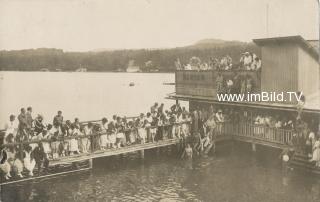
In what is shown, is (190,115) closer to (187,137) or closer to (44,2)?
(187,137)

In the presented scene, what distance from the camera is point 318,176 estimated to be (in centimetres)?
945

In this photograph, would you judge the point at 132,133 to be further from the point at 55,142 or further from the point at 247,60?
the point at 247,60

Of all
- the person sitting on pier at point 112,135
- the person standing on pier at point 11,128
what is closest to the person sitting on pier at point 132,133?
the person sitting on pier at point 112,135

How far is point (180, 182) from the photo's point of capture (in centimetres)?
954


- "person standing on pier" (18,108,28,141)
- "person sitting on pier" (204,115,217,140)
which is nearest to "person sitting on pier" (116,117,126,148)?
"person standing on pier" (18,108,28,141)

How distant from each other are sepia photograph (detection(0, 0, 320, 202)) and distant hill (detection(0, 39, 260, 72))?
3.2 inches

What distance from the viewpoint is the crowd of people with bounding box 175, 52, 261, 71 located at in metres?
12.0

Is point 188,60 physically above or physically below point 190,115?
above

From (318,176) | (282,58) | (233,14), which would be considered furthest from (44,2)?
(318,176)

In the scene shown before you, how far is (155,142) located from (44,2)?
4840mm

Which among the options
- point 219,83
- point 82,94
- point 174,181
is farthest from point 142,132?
point 82,94

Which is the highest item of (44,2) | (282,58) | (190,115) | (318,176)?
(44,2)

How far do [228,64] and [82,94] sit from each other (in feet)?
45.3

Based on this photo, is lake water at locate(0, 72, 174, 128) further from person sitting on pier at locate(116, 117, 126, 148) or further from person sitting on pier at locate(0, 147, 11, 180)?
person sitting on pier at locate(116, 117, 126, 148)
